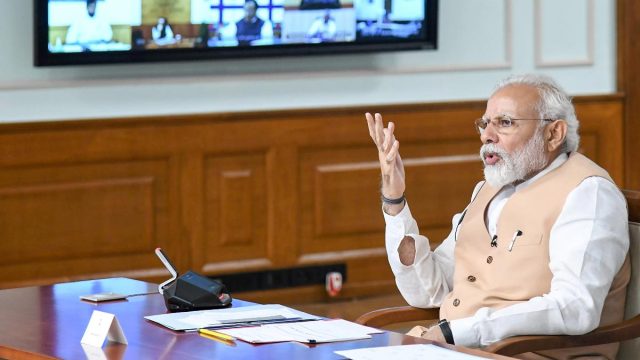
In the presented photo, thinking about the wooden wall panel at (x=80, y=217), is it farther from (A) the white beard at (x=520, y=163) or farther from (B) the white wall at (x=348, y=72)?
(A) the white beard at (x=520, y=163)

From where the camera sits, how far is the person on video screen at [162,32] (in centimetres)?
632

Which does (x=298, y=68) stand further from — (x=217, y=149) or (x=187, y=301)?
(x=187, y=301)

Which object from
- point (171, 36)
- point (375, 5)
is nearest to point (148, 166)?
point (171, 36)

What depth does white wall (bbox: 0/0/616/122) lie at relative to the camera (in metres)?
6.16

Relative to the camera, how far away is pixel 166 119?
6.39m

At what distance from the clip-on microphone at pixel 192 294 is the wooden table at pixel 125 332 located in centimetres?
5

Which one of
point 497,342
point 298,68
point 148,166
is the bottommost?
point 497,342

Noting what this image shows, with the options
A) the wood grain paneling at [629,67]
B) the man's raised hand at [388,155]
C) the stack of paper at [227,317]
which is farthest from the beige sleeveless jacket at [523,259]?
the wood grain paneling at [629,67]

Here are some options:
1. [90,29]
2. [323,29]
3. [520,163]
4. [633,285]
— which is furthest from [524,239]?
[323,29]

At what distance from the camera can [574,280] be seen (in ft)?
11.1

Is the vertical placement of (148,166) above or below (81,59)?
below

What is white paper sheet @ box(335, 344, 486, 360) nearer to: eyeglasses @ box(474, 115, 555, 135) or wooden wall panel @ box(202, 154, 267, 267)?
eyeglasses @ box(474, 115, 555, 135)

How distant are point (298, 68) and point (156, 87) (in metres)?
0.75

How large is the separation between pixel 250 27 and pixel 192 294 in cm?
333
